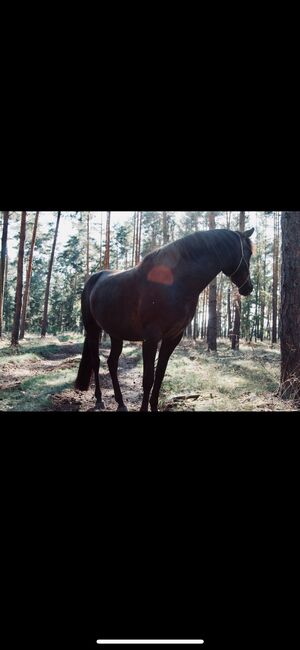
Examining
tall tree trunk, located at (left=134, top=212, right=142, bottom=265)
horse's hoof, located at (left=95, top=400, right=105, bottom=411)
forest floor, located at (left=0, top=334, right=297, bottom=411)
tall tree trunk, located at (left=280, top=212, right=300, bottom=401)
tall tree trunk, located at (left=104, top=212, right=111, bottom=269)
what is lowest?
horse's hoof, located at (left=95, top=400, right=105, bottom=411)

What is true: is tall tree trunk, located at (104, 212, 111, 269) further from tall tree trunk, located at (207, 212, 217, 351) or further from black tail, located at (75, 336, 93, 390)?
tall tree trunk, located at (207, 212, 217, 351)

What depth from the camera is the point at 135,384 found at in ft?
8.84

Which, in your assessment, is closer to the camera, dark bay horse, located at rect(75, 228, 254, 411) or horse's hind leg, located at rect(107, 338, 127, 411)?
dark bay horse, located at rect(75, 228, 254, 411)

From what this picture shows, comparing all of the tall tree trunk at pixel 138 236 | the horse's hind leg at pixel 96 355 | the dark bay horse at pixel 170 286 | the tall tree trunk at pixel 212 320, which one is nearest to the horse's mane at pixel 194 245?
the dark bay horse at pixel 170 286

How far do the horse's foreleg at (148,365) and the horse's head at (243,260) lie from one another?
734mm

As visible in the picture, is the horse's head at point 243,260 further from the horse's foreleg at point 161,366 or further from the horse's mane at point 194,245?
the horse's foreleg at point 161,366

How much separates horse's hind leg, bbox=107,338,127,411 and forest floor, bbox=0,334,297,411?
0.06 meters

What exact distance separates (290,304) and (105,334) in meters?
1.69

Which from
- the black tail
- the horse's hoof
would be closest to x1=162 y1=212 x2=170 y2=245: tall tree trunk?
the black tail

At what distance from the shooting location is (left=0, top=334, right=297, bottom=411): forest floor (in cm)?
248

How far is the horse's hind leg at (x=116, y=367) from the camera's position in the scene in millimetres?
2539

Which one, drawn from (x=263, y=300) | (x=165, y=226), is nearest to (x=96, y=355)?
(x=263, y=300)
